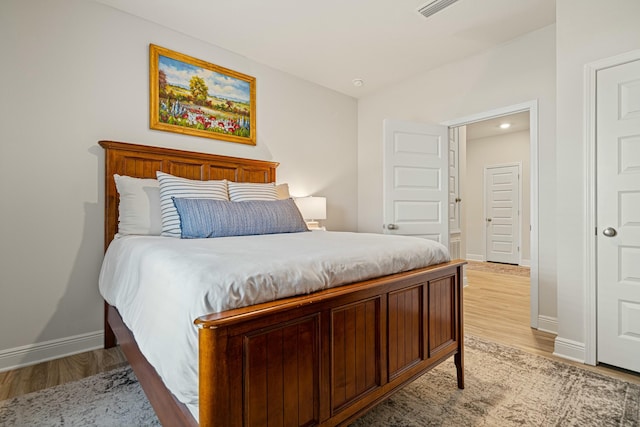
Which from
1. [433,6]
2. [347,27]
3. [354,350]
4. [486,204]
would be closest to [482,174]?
[486,204]

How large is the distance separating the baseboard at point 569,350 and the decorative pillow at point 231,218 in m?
2.10

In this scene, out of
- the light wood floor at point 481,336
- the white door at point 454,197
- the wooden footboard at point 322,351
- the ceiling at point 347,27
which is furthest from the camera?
the white door at point 454,197

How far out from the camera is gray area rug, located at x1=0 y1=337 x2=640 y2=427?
153 centimetres

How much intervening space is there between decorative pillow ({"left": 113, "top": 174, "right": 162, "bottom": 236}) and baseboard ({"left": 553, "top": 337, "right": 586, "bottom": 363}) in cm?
301

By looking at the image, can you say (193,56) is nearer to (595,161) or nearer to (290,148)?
(290,148)

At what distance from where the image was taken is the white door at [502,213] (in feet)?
20.7

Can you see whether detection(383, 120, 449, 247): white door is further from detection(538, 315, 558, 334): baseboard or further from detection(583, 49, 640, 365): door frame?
detection(583, 49, 640, 365): door frame

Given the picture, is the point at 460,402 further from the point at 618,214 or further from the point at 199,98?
the point at 199,98

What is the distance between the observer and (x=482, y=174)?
6844 millimetres

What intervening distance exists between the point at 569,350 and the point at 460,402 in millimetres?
1148

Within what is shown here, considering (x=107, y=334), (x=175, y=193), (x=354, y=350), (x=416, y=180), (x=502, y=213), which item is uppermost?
(x=416, y=180)

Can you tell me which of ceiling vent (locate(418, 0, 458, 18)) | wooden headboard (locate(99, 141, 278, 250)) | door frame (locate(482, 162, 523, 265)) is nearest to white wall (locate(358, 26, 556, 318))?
ceiling vent (locate(418, 0, 458, 18))

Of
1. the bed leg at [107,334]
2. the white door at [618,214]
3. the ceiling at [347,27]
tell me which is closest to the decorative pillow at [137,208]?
the bed leg at [107,334]

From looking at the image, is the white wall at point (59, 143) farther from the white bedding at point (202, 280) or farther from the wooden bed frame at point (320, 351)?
the white bedding at point (202, 280)
